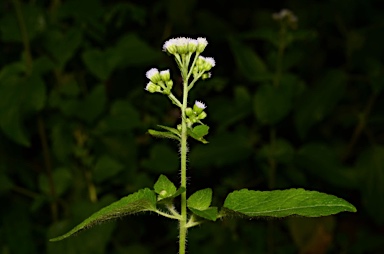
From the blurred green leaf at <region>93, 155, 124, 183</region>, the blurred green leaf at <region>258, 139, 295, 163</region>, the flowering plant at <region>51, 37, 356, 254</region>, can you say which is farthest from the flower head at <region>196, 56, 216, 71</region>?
the blurred green leaf at <region>258, 139, 295, 163</region>

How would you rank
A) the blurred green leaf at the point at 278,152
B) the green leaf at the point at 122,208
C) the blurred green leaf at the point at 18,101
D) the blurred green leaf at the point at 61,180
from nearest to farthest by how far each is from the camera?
1. the green leaf at the point at 122,208
2. the blurred green leaf at the point at 18,101
3. the blurred green leaf at the point at 61,180
4. the blurred green leaf at the point at 278,152

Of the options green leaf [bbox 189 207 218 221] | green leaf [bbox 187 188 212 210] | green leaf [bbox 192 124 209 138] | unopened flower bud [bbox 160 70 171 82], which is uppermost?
unopened flower bud [bbox 160 70 171 82]

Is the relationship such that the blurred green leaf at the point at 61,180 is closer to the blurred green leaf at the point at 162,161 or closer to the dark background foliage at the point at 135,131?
the dark background foliage at the point at 135,131

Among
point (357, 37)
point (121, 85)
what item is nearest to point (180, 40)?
point (121, 85)

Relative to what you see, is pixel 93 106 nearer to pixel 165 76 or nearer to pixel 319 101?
pixel 319 101

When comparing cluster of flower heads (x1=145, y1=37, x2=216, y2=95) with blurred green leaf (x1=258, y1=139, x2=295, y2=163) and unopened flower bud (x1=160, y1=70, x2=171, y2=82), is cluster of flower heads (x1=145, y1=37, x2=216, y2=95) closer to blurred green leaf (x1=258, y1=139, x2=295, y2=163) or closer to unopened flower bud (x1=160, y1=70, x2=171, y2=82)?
unopened flower bud (x1=160, y1=70, x2=171, y2=82)

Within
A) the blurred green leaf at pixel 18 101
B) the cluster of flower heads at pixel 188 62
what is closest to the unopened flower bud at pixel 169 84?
the cluster of flower heads at pixel 188 62

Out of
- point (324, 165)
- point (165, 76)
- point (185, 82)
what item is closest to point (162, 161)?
point (324, 165)
